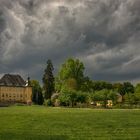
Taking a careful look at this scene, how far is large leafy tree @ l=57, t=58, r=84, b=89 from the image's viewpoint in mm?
126188

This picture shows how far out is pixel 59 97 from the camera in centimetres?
11519

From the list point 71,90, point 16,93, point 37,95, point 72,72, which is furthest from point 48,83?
point 71,90

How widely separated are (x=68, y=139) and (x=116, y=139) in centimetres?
229

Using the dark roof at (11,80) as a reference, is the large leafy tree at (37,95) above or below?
below

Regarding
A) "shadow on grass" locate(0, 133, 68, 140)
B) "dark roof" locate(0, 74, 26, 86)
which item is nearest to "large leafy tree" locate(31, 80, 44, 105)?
"dark roof" locate(0, 74, 26, 86)

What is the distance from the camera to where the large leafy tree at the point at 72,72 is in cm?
12619

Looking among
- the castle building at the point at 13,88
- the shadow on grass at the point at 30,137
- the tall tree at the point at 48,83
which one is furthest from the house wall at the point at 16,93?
the shadow on grass at the point at 30,137

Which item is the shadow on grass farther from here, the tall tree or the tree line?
the tall tree

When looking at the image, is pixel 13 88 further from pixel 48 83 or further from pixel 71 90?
pixel 71 90

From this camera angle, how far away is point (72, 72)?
127 m

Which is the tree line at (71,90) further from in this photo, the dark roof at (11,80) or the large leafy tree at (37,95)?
the dark roof at (11,80)

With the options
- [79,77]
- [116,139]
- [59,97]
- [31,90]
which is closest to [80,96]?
[59,97]

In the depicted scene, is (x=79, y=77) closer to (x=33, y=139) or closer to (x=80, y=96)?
(x=80, y=96)

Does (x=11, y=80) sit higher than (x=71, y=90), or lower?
higher
